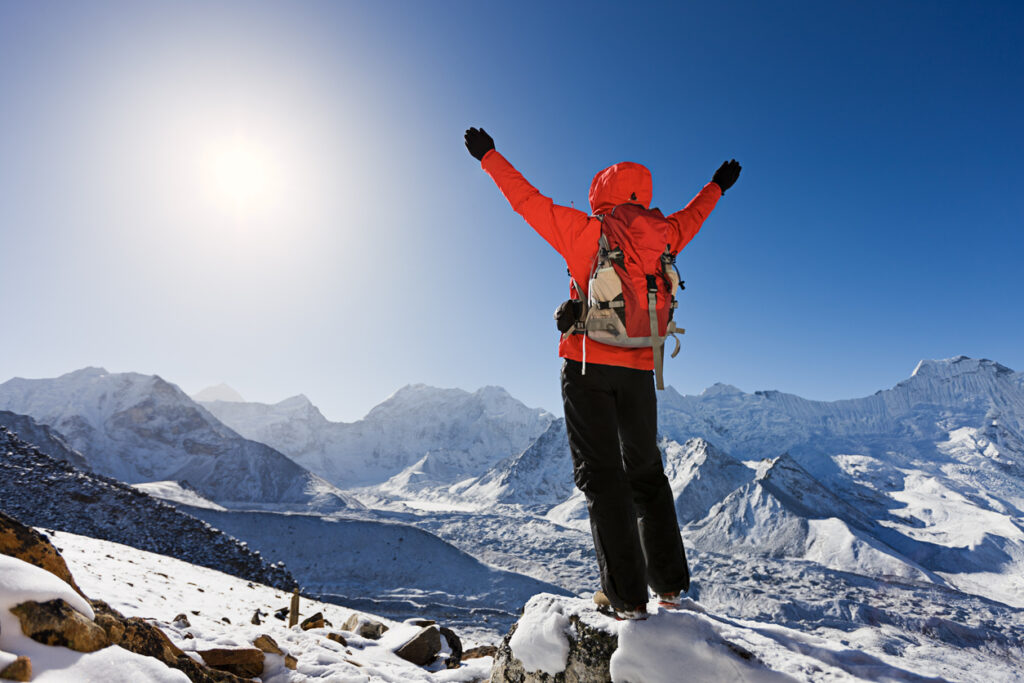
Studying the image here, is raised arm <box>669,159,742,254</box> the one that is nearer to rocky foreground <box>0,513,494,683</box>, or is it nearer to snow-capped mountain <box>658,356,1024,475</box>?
rocky foreground <box>0,513,494,683</box>

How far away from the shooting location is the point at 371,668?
530 cm

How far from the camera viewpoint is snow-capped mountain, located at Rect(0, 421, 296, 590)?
23000 millimetres

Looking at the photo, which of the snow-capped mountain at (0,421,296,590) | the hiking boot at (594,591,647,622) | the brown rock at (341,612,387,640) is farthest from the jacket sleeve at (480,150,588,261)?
the snow-capped mountain at (0,421,296,590)

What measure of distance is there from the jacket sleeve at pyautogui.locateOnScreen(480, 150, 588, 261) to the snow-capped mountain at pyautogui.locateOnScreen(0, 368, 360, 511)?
92766 mm

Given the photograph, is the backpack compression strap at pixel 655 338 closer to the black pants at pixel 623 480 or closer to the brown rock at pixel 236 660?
the black pants at pixel 623 480

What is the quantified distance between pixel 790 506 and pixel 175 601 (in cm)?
8319

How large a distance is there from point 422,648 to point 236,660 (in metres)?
3.51

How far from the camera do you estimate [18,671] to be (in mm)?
1811

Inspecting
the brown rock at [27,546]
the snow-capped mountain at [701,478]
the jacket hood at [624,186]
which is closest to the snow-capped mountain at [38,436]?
the brown rock at [27,546]

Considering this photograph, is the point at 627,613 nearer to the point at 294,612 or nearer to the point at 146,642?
the point at 146,642

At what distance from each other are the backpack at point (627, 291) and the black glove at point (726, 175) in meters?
1.32

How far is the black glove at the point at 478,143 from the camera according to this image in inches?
127

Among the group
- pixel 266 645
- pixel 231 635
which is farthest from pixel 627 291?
pixel 231 635

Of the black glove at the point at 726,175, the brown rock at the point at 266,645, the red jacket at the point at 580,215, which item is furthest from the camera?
the brown rock at the point at 266,645
